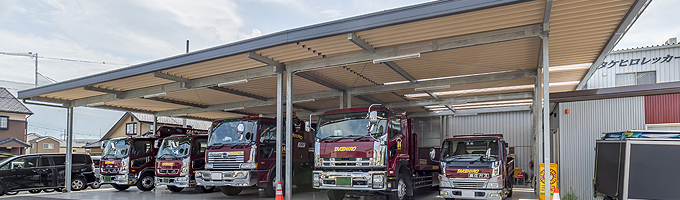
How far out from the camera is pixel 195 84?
44.0 feet

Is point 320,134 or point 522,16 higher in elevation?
point 522,16

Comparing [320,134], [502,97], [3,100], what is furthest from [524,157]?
[3,100]

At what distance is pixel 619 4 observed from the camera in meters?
7.21

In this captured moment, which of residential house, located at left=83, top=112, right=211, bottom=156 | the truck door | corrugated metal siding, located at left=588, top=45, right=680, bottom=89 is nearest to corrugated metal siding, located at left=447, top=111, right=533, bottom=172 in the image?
corrugated metal siding, located at left=588, top=45, right=680, bottom=89

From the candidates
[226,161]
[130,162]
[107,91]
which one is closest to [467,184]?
[226,161]

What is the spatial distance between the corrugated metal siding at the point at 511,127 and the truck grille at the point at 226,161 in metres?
11.5

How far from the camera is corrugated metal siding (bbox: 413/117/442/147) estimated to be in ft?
63.8

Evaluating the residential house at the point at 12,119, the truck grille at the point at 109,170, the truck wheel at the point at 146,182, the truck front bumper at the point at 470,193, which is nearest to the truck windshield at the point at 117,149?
the truck grille at the point at 109,170

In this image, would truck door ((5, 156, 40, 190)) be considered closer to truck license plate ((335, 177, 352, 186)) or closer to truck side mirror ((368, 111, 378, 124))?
truck license plate ((335, 177, 352, 186))

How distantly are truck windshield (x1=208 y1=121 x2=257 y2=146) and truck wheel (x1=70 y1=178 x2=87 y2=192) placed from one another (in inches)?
293

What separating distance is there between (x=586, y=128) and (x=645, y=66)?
30.2 feet

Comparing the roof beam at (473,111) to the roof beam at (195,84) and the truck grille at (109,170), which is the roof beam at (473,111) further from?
the truck grille at (109,170)

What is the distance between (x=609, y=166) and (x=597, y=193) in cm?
93

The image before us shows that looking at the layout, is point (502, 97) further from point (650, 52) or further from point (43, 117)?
point (43, 117)
